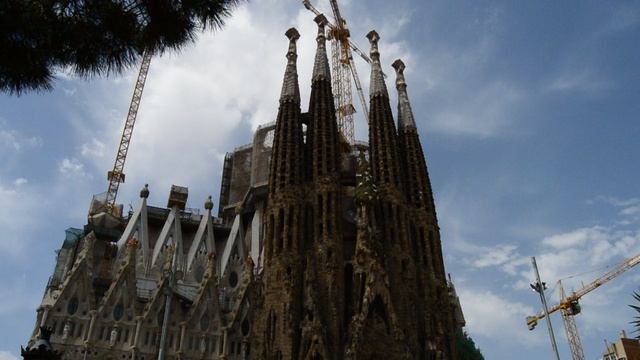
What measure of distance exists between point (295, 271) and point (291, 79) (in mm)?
12798

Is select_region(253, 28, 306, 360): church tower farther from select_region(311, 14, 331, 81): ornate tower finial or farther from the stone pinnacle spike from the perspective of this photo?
the stone pinnacle spike

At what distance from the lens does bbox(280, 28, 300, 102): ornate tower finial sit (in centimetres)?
3425

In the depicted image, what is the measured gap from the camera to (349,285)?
28312 mm

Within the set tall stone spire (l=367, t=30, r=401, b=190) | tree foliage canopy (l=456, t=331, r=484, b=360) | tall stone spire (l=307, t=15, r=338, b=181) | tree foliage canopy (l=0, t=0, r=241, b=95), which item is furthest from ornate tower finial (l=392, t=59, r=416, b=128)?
tree foliage canopy (l=0, t=0, r=241, b=95)

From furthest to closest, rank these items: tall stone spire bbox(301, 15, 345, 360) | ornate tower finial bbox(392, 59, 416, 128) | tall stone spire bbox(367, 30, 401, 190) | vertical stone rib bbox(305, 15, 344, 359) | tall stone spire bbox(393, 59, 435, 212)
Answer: ornate tower finial bbox(392, 59, 416, 128)
tall stone spire bbox(393, 59, 435, 212)
tall stone spire bbox(367, 30, 401, 190)
vertical stone rib bbox(305, 15, 344, 359)
tall stone spire bbox(301, 15, 345, 360)

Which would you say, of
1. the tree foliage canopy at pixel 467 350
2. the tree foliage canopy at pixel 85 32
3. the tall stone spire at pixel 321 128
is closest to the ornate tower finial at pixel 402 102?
the tall stone spire at pixel 321 128

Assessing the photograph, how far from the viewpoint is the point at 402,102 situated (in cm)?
3844

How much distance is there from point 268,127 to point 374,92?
26.9 feet

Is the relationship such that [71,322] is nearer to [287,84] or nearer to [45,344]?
[287,84]

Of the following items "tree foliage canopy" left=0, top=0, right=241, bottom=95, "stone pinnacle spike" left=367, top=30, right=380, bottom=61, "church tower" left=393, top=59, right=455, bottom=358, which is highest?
"stone pinnacle spike" left=367, top=30, right=380, bottom=61

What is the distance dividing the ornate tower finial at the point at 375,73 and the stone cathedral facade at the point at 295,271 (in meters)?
0.18

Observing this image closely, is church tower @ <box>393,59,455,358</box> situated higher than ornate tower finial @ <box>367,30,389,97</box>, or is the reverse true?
ornate tower finial @ <box>367,30,389,97</box>

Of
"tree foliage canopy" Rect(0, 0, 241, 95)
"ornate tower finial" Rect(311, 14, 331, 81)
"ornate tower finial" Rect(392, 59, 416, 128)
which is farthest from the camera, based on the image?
"ornate tower finial" Rect(392, 59, 416, 128)

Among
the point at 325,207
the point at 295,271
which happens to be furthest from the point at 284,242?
the point at 325,207
